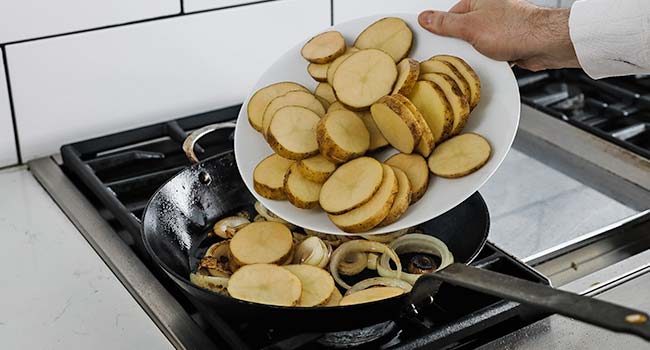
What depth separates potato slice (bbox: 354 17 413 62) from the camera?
989 millimetres

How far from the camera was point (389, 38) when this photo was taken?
99cm

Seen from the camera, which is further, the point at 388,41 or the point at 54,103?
the point at 54,103

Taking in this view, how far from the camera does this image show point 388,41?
0.99 metres

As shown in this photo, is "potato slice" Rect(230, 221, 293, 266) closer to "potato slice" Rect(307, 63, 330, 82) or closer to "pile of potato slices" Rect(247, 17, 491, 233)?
"pile of potato slices" Rect(247, 17, 491, 233)

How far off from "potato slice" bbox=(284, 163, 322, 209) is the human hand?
0.23 meters

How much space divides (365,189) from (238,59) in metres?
0.54

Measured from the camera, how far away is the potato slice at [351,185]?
863 mm

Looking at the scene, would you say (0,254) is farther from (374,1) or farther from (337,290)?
(374,1)

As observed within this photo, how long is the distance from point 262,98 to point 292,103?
55mm

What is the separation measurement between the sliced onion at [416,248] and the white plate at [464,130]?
0.22 ft

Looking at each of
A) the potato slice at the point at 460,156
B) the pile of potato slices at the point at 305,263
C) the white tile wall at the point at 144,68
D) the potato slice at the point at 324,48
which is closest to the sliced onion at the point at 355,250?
the pile of potato slices at the point at 305,263

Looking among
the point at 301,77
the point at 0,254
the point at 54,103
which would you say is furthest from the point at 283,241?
the point at 54,103

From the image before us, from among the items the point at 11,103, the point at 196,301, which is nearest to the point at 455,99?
the point at 196,301

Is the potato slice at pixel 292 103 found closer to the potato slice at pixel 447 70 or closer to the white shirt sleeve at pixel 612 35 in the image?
the potato slice at pixel 447 70
